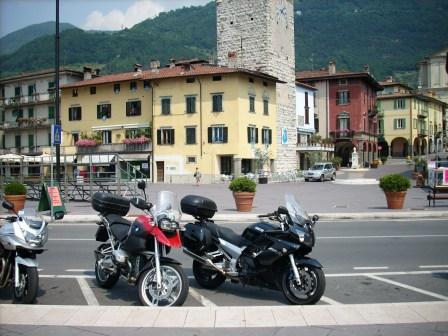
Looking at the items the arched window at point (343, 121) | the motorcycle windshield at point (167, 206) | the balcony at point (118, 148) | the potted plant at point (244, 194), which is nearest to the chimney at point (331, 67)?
the arched window at point (343, 121)

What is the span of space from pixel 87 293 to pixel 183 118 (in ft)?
147

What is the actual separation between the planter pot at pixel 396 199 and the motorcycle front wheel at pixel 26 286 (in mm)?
14860

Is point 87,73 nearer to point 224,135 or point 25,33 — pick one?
point 224,135

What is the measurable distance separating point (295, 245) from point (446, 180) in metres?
16.1

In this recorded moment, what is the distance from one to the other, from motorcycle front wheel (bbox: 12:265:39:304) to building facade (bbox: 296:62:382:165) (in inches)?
2638

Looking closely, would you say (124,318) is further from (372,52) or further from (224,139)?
(372,52)

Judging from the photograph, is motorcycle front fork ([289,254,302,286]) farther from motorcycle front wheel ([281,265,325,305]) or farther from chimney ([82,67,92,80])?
chimney ([82,67,92,80])

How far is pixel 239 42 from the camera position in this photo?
186 feet

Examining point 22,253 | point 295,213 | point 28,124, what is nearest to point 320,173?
point 28,124

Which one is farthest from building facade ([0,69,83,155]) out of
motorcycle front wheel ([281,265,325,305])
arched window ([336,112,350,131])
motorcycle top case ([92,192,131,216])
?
motorcycle front wheel ([281,265,325,305])

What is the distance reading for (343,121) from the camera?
74.2 m

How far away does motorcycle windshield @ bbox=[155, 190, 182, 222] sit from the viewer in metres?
6.16

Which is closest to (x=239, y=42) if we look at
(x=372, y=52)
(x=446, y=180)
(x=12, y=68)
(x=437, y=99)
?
(x=446, y=180)

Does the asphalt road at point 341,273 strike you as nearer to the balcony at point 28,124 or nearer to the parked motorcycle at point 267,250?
the parked motorcycle at point 267,250
